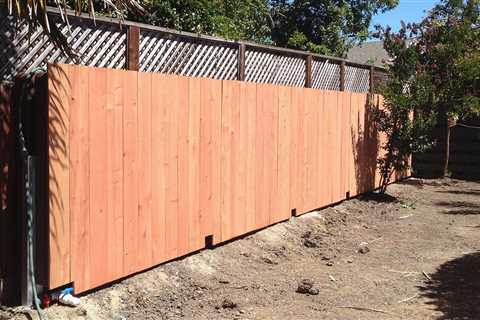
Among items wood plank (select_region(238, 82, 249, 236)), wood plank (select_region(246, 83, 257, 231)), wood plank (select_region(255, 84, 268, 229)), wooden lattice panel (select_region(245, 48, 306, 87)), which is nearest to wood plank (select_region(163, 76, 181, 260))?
wood plank (select_region(238, 82, 249, 236))

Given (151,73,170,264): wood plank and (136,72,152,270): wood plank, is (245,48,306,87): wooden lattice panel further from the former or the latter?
(136,72,152,270): wood plank

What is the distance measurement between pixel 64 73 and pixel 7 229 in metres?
1.16

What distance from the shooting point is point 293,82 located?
857cm

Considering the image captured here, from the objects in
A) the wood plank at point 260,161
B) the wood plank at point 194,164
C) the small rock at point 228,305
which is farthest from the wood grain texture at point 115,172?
the wood plank at point 260,161

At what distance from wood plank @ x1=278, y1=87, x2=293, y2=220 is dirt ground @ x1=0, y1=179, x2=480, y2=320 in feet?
0.94

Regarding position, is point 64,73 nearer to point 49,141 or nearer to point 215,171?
point 49,141

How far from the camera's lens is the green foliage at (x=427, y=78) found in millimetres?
11531

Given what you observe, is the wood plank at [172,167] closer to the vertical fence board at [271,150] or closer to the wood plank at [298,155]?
the vertical fence board at [271,150]

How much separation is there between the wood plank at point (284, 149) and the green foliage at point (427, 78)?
13.0 ft

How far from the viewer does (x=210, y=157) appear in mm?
6340

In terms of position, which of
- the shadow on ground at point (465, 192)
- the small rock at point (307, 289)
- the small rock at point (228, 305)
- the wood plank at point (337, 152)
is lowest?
the shadow on ground at point (465, 192)

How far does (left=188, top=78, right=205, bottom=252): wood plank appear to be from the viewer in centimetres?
598

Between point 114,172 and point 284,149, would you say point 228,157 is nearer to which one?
point 284,149

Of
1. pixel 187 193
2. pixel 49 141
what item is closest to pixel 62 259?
pixel 49 141
